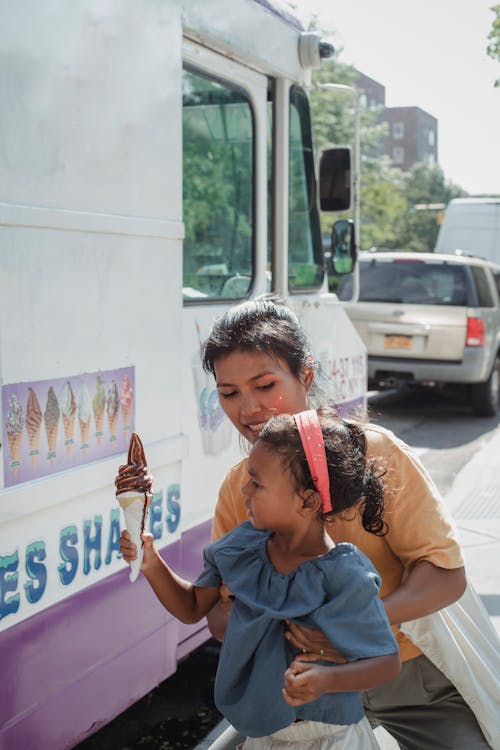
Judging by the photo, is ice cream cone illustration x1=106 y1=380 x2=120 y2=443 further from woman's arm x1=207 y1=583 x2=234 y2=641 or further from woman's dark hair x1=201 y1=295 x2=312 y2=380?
woman's arm x1=207 y1=583 x2=234 y2=641

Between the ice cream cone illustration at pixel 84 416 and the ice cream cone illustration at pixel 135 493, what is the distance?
2.76 feet

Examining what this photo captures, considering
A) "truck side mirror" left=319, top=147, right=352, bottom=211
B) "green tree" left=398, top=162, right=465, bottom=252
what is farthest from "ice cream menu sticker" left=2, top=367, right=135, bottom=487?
"green tree" left=398, top=162, right=465, bottom=252

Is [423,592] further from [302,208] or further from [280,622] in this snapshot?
[302,208]

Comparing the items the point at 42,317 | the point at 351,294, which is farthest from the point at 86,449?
the point at 351,294

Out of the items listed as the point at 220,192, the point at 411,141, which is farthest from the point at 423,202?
the point at 220,192

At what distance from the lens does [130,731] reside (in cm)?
370

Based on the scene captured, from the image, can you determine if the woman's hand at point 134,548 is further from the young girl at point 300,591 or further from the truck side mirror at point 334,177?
the truck side mirror at point 334,177

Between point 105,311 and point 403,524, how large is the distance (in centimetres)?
122

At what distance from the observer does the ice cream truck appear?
2.51 metres

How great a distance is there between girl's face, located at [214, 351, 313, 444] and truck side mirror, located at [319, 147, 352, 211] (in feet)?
8.58

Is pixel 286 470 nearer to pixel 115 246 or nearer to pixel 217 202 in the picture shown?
pixel 115 246

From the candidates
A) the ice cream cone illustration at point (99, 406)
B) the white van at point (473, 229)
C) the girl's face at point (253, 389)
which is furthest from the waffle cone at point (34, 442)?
the white van at point (473, 229)

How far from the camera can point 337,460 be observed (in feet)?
6.18

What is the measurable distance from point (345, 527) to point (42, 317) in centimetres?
103
